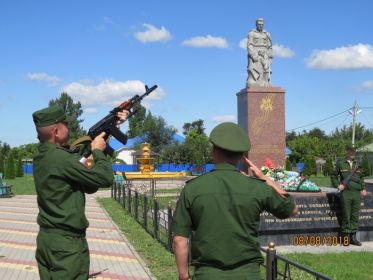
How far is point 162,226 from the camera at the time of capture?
33.6 ft

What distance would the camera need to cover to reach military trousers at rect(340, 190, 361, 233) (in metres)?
8.97

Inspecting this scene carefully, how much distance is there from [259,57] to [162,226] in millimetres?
9530

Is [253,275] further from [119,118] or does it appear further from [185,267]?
[119,118]

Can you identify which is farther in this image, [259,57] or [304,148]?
[304,148]

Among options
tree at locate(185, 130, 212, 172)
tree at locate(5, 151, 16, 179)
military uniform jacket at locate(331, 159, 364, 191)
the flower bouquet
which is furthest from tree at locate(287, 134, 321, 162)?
military uniform jacket at locate(331, 159, 364, 191)

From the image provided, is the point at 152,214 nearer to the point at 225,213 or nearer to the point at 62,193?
the point at 62,193

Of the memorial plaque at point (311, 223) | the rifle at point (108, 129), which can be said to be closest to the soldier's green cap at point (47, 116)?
the rifle at point (108, 129)

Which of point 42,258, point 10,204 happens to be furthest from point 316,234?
point 10,204

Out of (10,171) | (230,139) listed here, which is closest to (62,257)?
(230,139)

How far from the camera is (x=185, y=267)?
2930mm

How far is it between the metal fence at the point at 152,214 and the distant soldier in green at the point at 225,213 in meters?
5.30

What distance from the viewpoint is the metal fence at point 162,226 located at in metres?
4.26

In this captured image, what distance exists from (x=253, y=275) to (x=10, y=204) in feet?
56.6
